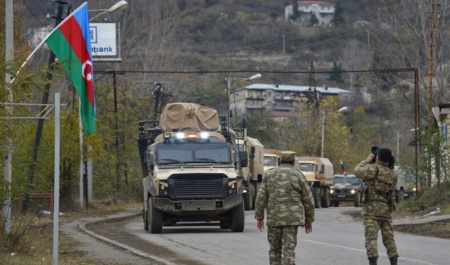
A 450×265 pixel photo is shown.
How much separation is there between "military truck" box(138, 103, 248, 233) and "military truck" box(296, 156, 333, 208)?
26319 mm

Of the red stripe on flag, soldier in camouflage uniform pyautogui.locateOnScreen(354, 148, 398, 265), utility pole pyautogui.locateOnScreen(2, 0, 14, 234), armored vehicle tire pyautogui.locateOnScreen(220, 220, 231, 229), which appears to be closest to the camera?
soldier in camouflage uniform pyautogui.locateOnScreen(354, 148, 398, 265)

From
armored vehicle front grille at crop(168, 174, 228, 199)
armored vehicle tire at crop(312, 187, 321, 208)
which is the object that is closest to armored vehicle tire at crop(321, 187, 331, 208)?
armored vehicle tire at crop(312, 187, 321, 208)

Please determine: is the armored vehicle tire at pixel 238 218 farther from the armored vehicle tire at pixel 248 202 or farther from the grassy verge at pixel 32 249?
the armored vehicle tire at pixel 248 202

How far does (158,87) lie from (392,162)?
38.4 metres

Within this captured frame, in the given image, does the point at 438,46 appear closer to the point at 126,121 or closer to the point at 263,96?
the point at 126,121

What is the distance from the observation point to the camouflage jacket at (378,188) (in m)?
15.9

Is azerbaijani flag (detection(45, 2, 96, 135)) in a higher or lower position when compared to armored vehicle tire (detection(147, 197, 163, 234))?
higher

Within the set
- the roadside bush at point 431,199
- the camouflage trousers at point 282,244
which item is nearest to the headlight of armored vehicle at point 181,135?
the roadside bush at point 431,199

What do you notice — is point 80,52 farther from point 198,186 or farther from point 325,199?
point 325,199

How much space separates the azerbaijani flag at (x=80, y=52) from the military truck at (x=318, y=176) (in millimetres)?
33747

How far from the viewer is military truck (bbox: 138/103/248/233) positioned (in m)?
26.8

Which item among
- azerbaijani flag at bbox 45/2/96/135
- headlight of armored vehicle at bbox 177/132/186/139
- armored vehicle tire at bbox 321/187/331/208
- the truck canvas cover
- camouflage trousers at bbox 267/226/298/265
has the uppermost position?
azerbaijani flag at bbox 45/2/96/135

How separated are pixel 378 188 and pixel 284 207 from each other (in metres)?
2.11

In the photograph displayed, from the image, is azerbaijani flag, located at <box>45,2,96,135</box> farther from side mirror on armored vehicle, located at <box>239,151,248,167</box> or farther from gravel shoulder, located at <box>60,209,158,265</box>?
side mirror on armored vehicle, located at <box>239,151,248,167</box>
